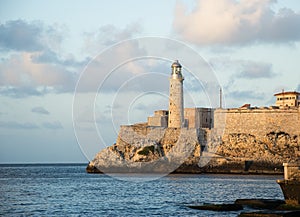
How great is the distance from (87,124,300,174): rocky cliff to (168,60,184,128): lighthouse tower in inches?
54.9

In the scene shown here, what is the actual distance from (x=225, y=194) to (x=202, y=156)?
21575mm

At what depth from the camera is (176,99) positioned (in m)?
55.6

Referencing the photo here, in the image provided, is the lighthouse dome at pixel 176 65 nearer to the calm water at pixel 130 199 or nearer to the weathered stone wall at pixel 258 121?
the weathered stone wall at pixel 258 121

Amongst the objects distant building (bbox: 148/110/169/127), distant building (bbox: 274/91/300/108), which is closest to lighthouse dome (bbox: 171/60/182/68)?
distant building (bbox: 148/110/169/127)

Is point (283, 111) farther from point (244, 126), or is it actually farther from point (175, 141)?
point (175, 141)

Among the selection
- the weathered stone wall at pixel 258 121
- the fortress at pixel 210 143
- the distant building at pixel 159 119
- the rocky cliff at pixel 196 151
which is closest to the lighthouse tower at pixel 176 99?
the fortress at pixel 210 143

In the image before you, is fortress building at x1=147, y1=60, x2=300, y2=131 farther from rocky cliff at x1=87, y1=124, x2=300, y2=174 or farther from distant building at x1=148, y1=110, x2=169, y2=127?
rocky cliff at x1=87, y1=124, x2=300, y2=174

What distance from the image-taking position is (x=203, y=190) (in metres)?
35.0

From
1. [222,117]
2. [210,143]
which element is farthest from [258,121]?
[210,143]

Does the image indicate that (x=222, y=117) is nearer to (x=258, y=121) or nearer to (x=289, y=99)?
(x=258, y=121)

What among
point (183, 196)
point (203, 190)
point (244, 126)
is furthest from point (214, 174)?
point (183, 196)

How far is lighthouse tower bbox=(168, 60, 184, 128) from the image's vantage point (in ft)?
182

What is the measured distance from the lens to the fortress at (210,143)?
5327 centimetres

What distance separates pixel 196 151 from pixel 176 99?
5.26 m
